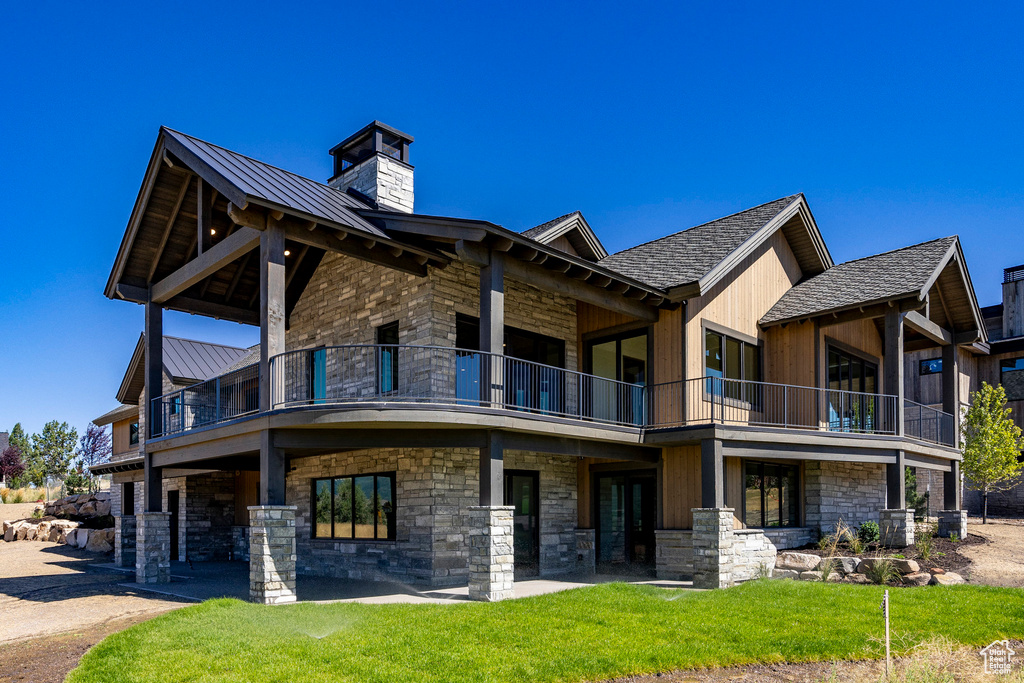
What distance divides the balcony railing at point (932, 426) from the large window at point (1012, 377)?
622 cm

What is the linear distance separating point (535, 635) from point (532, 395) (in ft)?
20.7

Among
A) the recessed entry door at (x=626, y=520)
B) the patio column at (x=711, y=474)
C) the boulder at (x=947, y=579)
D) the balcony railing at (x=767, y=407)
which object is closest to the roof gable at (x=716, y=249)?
the balcony railing at (x=767, y=407)

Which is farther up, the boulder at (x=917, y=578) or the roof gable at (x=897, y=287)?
the roof gable at (x=897, y=287)

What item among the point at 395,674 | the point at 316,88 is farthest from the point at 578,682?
the point at 316,88

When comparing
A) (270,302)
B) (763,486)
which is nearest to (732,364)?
(763,486)

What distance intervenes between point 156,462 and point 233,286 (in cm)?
428

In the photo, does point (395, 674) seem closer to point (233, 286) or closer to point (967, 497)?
point (233, 286)

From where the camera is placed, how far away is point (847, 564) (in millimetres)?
14945

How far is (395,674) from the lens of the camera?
7676 mm

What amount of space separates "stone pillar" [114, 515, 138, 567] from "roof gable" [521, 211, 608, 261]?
1228 centimetres

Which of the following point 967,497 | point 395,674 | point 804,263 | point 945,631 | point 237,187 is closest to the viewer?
point 395,674

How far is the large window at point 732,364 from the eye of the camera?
1692 centimetres

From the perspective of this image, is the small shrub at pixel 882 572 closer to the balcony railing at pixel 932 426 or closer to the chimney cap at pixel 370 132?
the balcony railing at pixel 932 426

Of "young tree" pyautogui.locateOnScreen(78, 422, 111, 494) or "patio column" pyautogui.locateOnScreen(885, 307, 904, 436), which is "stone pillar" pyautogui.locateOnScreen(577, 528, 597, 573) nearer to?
"patio column" pyautogui.locateOnScreen(885, 307, 904, 436)
